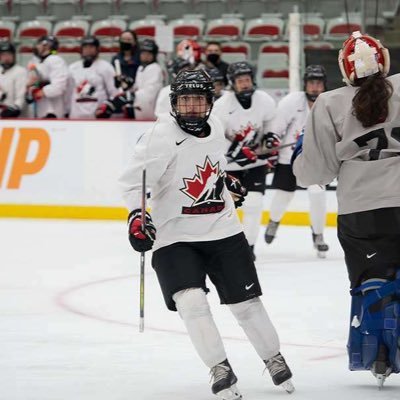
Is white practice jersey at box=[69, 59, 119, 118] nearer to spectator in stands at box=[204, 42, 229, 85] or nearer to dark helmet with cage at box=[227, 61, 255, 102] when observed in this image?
spectator in stands at box=[204, 42, 229, 85]

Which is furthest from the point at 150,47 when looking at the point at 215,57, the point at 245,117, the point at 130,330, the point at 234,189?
the point at 234,189

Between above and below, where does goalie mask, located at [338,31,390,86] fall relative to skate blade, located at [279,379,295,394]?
above

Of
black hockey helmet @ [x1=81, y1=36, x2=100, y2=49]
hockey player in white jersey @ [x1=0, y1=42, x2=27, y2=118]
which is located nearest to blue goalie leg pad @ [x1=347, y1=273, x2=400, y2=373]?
black hockey helmet @ [x1=81, y1=36, x2=100, y2=49]

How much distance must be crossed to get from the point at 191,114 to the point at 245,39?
7.08 metres

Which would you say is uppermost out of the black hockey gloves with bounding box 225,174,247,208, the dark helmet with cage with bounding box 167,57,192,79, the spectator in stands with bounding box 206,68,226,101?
the dark helmet with cage with bounding box 167,57,192,79

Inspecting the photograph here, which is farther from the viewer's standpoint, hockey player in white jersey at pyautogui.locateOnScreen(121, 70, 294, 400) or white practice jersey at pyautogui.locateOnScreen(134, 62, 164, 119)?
white practice jersey at pyautogui.locateOnScreen(134, 62, 164, 119)

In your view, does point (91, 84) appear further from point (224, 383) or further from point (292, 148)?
point (224, 383)

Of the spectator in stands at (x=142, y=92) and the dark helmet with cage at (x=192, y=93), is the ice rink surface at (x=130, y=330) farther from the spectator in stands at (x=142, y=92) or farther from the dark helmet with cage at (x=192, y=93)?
the spectator in stands at (x=142, y=92)

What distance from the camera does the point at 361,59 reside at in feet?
13.5

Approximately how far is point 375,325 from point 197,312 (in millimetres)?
608

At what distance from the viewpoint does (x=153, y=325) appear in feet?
18.6

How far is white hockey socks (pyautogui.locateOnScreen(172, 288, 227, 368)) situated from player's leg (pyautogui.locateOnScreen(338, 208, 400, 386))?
50 centimetres

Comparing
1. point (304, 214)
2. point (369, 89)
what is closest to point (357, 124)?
point (369, 89)

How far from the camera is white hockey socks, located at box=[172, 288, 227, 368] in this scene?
13.2 ft
